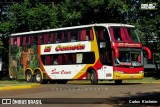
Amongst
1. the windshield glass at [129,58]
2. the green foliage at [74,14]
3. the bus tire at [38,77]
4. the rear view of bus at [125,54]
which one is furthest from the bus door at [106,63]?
the green foliage at [74,14]

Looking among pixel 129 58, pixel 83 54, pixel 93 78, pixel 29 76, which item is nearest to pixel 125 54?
pixel 129 58

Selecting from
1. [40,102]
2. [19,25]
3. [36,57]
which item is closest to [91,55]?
[36,57]

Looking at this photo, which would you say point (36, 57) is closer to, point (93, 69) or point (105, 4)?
point (93, 69)

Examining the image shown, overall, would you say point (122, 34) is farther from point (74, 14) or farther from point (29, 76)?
point (74, 14)

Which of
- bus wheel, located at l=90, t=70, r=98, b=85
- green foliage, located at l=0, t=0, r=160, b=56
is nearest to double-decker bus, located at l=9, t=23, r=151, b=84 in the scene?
bus wheel, located at l=90, t=70, r=98, b=85

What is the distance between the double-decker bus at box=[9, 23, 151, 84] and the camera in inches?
1158

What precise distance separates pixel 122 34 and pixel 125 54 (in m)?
1.41

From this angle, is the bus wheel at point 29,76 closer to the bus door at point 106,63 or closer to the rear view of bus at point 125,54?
the bus door at point 106,63

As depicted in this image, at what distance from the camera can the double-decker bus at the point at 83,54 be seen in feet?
96.5

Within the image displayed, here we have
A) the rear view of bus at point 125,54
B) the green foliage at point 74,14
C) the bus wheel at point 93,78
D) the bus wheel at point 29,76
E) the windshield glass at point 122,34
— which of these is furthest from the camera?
the green foliage at point 74,14

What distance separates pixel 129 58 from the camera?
29594 mm

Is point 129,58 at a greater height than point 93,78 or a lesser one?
greater

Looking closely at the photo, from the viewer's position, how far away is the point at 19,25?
46.5 metres

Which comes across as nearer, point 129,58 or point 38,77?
point 129,58
